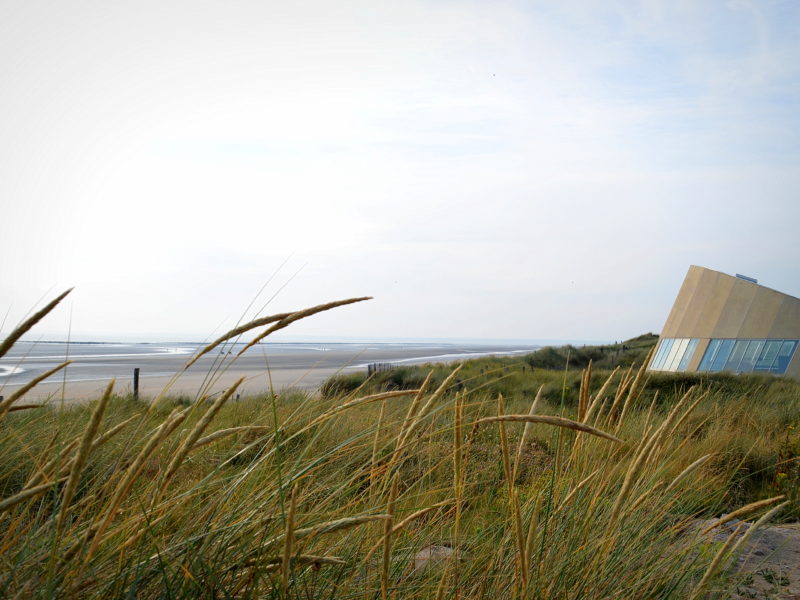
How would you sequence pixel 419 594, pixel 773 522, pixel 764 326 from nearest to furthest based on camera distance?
pixel 419 594 < pixel 773 522 < pixel 764 326

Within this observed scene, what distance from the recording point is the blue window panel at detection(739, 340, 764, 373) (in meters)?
25.8

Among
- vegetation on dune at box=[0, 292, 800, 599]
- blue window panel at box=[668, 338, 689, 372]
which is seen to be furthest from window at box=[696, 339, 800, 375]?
vegetation on dune at box=[0, 292, 800, 599]

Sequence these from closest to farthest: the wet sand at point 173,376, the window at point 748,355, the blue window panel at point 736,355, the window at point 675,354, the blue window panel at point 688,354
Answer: the wet sand at point 173,376, the window at point 748,355, the blue window panel at point 736,355, the blue window panel at point 688,354, the window at point 675,354

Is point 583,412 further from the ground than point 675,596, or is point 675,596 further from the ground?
point 583,412

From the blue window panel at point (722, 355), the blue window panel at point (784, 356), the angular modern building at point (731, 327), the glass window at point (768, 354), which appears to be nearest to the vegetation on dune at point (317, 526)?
the angular modern building at point (731, 327)

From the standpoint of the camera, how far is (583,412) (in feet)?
7.63

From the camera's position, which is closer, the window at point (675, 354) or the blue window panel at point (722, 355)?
the blue window panel at point (722, 355)

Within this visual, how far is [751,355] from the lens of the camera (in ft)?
A: 85.4

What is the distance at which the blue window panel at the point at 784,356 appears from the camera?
24.9 meters

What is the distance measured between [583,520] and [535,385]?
46.2 feet

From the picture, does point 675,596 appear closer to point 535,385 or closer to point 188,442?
point 188,442

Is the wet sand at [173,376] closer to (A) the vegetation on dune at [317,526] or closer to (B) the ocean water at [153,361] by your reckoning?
(B) the ocean water at [153,361]

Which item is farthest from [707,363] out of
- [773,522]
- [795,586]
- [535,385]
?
[795,586]

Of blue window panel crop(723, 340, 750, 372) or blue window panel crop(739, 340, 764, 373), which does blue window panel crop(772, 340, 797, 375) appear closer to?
blue window panel crop(739, 340, 764, 373)
